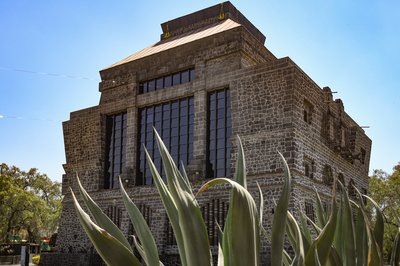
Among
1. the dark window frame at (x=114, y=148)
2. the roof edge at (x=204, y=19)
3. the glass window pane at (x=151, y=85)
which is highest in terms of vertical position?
the roof edge at (x=204, y=19)

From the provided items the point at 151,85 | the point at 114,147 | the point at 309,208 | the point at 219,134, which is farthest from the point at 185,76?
the point at 309,208

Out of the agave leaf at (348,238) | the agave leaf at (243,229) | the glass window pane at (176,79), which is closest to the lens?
the agave leaf at (243,229)

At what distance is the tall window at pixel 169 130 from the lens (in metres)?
19.1

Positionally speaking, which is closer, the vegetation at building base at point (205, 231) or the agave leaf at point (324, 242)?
the vegetation at building base at point (205, 231)

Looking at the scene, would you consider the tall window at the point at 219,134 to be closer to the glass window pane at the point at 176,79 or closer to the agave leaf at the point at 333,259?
the glass window pane at the point at 176,79

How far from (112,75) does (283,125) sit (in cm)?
990

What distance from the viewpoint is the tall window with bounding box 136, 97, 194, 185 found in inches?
752

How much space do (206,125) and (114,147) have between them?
18.9ft

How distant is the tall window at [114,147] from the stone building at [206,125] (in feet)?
0.16

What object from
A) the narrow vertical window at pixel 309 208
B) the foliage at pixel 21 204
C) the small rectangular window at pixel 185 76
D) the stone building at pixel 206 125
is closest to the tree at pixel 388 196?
the stone building at pixel 206 125

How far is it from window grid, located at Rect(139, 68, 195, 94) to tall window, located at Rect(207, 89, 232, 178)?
1.64 metres

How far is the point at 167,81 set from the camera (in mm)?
20312

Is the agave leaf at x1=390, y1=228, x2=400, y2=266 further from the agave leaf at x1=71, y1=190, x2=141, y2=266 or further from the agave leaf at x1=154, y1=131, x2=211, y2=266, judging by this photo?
the agave leaf at x1=71, y1=190, x2=141, y2=266

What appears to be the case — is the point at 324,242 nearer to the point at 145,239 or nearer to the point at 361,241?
the point at 145,239
